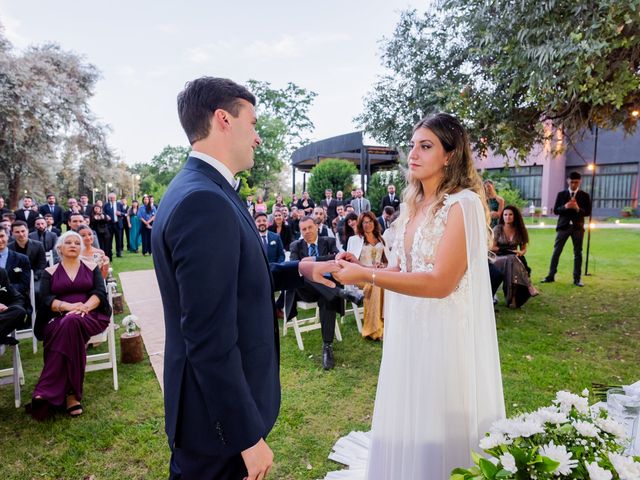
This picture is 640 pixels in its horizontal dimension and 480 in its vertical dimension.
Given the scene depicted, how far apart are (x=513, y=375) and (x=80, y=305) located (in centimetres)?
473

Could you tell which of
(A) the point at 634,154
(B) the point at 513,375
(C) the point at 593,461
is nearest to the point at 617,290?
(B) the point at 513,375

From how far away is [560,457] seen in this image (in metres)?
1.11

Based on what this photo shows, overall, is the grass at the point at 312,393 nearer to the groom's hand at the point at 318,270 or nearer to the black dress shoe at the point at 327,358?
the black dress shoe at the point at 327,358

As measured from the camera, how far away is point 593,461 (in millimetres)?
1171

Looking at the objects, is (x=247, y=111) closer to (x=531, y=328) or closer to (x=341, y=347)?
(x=341, y=347)

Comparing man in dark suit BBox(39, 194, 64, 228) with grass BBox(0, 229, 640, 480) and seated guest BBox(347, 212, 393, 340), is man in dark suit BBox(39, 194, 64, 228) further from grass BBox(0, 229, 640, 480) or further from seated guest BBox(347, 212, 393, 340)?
seated guest BBox(347, 212, 393, 340)

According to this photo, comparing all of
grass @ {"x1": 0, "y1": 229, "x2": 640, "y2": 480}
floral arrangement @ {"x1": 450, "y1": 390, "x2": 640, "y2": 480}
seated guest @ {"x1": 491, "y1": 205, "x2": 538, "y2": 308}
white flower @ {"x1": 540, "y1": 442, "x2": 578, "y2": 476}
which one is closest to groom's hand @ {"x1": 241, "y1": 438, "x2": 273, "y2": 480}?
floral arrangement @ {"x1": 450, "y1": 390, "x2": 640, "y2": 480}

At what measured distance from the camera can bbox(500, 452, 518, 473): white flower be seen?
3.53ft

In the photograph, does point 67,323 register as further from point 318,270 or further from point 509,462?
point 509,462

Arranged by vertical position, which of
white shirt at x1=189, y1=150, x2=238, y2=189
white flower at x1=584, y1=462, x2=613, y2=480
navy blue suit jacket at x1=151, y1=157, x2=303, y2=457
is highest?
white shirt at x1=189, y1=150, x2=238, y2=189

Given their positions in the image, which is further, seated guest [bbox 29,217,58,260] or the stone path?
seated guest [bbox 29,217,58,260]

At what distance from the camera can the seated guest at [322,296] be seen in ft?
16.5

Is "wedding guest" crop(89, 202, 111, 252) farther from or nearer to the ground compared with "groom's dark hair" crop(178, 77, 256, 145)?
nearer to the ground

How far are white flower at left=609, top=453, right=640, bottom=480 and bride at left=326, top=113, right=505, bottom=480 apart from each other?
0.84 meters
